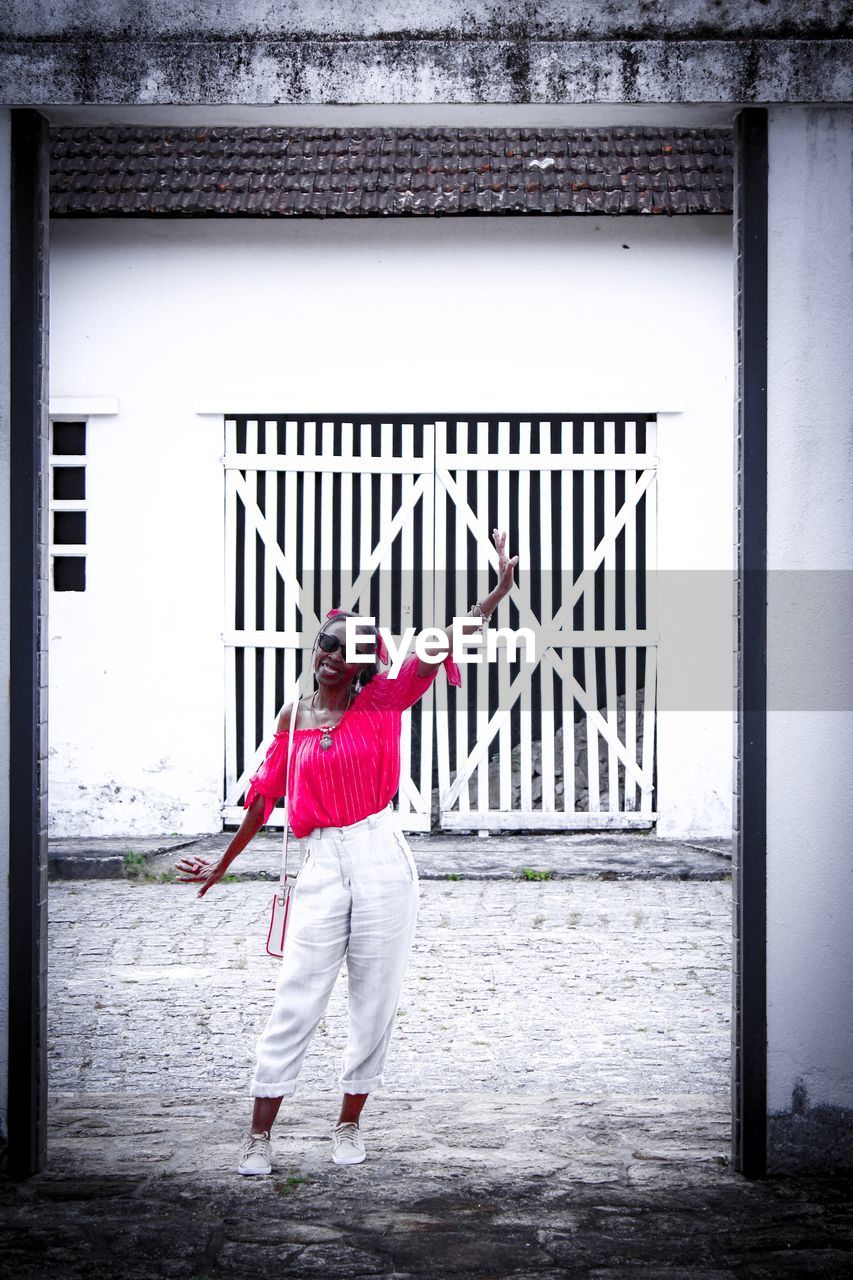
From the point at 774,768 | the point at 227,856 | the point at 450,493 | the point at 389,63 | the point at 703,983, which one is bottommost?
the point at 703,983

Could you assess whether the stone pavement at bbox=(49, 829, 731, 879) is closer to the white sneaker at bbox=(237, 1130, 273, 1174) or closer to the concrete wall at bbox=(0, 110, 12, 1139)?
the white sneaker at bbox=(237, 1130, 273, 1174)

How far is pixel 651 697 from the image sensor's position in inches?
438

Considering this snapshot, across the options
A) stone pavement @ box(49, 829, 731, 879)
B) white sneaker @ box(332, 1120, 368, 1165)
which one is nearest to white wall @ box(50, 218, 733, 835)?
stone pavement @ box(49, 829, 731, 879)

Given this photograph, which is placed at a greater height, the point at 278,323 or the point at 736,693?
the point at 278,323

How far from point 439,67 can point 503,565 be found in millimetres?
1712

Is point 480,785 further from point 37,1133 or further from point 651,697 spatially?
point 37,1133

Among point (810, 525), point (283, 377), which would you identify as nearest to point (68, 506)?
point (283, 377)

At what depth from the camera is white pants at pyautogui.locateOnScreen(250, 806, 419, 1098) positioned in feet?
15.6

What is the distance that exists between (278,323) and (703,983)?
6174 millimetres

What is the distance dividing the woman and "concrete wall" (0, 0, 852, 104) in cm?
161

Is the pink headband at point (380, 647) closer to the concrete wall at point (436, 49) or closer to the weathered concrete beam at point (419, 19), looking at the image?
the concrete wall at point (436, 49)

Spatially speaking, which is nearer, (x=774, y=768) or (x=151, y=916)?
(x=774, y=768)

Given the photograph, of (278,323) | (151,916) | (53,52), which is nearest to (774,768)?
(53,52)

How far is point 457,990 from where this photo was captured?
7438mm
